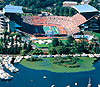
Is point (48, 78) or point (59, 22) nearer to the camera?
point (48, 78)

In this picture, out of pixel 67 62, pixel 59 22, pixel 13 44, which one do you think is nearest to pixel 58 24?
pixel 59 22

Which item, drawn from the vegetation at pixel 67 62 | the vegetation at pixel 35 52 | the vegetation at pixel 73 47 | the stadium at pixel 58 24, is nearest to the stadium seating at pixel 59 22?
the stadium at pixel 58 24

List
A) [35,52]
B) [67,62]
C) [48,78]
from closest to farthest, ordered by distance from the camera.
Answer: [48,78] < [67,62] < [35,52]

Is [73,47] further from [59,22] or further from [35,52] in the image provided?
[59,22]

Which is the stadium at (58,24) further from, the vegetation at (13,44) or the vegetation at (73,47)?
the vegetation at (73,47)

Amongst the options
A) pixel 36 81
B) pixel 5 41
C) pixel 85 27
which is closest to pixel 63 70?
pixel 36 81

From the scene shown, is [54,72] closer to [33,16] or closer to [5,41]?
[5,41]
